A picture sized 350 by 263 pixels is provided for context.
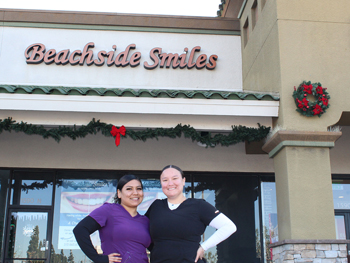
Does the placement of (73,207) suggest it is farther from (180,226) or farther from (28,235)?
(180,226)

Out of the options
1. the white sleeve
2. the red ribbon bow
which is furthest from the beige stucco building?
the white sleeve

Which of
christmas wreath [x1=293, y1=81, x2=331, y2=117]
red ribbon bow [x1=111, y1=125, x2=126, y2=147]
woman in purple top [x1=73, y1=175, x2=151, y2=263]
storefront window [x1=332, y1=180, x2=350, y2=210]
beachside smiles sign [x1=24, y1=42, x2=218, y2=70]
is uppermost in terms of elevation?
beachside smiles sign [x1=24, y1=42, x2=218, y2=70]

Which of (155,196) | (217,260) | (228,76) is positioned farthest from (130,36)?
(217,260)

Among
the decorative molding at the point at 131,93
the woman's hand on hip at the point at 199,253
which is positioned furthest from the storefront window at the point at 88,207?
the woman's hand on hip at the point at 199,253

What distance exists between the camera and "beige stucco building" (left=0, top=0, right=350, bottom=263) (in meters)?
6.97

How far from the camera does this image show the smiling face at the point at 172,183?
3.54 metres

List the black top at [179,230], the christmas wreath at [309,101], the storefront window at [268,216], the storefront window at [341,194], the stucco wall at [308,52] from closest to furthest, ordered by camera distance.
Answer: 1. the black top at [179,230]
2. the christmas wreath at [309,101]
3. the stucco wall at [308,52]
4. the storefront window at [268,216]
5. the storefront window at [341,194]

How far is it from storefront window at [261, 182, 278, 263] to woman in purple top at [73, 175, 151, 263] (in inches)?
228

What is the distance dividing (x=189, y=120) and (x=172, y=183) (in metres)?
3.98

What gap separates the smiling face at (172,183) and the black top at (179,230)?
109 mm

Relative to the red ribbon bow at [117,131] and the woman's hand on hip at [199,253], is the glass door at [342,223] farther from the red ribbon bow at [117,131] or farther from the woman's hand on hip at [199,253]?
the woman's hand on hip at [199,253]

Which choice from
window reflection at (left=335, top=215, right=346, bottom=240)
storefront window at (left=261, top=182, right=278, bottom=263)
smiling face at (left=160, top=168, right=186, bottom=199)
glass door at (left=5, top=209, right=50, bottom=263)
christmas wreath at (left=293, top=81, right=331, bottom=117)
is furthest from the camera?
window reflection at (left=335, top=215, right=346, bottom=240)

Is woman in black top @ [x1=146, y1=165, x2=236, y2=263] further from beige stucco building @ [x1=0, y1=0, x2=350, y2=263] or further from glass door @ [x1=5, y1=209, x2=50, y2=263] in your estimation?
glass door @ [x1=5, y1=209, x2=50, y2=263]

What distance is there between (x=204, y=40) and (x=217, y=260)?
5.03 m
